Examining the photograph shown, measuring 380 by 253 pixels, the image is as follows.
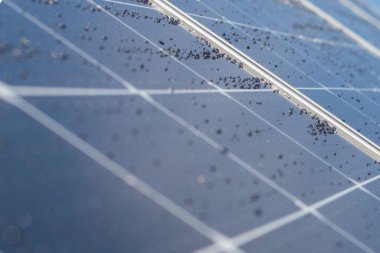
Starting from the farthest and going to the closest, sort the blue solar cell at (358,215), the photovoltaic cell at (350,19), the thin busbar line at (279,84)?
the photovoltaic cell at (350,19)
the thin busbar line at (279,84)
the blue solar cell at (358,215)

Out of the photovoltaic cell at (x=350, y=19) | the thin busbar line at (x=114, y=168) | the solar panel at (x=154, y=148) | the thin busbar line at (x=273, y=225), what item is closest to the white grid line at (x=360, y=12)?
the photovoltaic cell at (x=350, y=19)

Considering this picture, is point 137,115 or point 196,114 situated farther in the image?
point 196,114

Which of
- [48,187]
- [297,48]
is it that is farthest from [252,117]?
[297,48]

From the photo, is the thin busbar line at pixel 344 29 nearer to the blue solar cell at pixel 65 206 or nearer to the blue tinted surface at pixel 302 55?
the blue tinted surface at pixel 302 55

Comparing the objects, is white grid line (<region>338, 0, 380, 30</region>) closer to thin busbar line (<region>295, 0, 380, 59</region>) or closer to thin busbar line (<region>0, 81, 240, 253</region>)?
thin busbar line (<region>295, 0, 380, 59</region>)

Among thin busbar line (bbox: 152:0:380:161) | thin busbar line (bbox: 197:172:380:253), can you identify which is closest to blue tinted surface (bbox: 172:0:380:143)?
thin busbar line (bbox: 152:0:380:161)

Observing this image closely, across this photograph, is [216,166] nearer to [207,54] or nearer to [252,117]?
[252,117]
